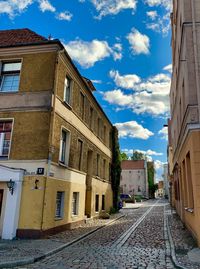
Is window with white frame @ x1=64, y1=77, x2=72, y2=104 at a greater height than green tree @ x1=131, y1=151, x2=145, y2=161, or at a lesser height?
lesser

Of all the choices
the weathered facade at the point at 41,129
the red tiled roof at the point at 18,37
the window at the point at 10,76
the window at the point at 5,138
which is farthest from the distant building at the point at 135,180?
the window at the point at 5,138

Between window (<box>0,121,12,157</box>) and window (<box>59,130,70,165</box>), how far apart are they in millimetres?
2827

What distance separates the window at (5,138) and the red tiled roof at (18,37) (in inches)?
164

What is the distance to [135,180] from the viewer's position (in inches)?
3024

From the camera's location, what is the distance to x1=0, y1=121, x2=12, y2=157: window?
40.9 feet

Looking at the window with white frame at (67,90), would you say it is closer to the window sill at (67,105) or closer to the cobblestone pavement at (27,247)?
the window sill at (67,105)

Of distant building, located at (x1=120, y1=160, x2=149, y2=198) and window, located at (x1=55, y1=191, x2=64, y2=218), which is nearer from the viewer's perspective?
window, located at (x1=55, y1=191, x2=64, y2=218)

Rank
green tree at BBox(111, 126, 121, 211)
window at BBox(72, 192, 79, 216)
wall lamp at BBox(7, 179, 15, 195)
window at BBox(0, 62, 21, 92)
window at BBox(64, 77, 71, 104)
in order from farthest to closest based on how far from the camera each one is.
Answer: green tree at BBox(111, 126, 121, 211)
window at BBox(72, 192, 79, 216)
window at BBox(64, 77, 71, 104)
window at BBox(0, 62, 21, 92)
wall lamp at BBox(7, 179, 15, 195)

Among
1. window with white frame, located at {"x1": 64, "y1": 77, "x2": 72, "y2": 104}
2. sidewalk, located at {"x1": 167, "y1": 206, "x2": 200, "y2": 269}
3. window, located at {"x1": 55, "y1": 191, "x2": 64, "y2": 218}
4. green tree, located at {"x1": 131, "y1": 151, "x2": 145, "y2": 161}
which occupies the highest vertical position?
green tree, located at {"x1": 131, "y1": 151, "x2": 145, "y2": 161}

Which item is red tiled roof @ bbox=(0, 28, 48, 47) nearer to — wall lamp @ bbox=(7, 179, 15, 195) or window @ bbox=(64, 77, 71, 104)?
window @ bbox=(64, 77, 71, 104)

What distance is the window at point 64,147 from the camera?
14.3 meters

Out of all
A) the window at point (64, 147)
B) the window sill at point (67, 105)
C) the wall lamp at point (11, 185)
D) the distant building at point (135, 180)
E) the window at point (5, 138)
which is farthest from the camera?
the distant building at point (135, 180)

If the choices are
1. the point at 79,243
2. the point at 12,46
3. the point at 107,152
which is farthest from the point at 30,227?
the point at 107,152

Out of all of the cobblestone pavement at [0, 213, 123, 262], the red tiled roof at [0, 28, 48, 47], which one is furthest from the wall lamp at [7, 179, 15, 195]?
the red tiled roof at [0, 28, 48, 47]
